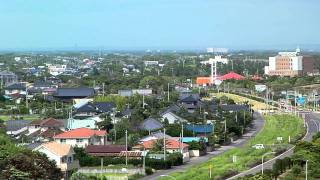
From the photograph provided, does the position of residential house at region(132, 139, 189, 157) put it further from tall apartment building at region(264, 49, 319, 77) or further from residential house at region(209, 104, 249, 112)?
tall apartment building at region(264, 49, 319, 77)

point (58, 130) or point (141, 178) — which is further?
point (58, 130)

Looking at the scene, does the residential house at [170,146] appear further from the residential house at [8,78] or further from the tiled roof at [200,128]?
the residential house at [8,78]

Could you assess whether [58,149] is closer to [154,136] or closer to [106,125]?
[154,136]

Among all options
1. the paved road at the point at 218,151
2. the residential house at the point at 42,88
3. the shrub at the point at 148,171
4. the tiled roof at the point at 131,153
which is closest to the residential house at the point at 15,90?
the residential house at the point at 42,88

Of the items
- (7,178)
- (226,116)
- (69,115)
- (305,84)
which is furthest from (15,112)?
(305,84)

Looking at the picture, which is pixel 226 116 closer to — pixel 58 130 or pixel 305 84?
pixel 58 130

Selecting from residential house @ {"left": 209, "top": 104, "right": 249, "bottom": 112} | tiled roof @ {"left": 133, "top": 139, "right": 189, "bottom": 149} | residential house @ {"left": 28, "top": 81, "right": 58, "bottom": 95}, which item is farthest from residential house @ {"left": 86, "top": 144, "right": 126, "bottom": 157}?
residential house @ {"left": 28, "top": 81, "right": 58, "bottom": 95}
